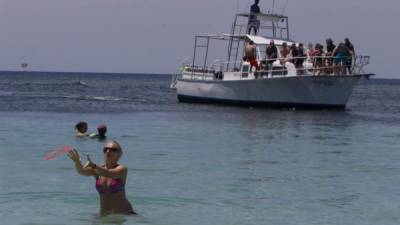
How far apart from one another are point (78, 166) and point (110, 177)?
0.88m

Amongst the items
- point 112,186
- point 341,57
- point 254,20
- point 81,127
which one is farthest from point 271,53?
point 112,186

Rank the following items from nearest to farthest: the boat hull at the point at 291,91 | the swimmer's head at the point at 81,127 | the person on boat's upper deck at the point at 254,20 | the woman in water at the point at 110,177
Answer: the woman in water at the point at 110,177
the swimmer's head at the point at 81,127
the boat hull at the point at 291,91
the person on boat's upper deck at the point at 254,20

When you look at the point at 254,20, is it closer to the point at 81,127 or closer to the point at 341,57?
the point at 341,57

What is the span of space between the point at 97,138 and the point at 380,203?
10393 millimetres

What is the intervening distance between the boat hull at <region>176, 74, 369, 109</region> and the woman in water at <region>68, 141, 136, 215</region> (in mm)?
26066

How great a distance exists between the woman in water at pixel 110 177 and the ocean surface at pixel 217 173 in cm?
27

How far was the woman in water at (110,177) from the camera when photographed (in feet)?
32.8

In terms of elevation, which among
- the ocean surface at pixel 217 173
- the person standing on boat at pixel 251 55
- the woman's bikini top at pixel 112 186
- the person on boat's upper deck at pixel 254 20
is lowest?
the ocean surface at pixel 217 173

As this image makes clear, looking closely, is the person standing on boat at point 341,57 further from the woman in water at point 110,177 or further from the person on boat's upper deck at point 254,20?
the woman in water at point 110,177

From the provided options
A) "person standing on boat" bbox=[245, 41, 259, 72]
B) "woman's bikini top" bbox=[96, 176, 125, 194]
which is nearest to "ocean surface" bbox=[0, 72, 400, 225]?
"woman's bikini top" bbox=[96, 176, 125, 194]

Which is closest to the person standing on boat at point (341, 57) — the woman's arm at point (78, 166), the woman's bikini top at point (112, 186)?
the woman's bikini top at point (112, 186)

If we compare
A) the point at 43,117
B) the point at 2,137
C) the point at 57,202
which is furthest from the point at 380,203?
the point at 43,117

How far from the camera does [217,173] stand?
671 inches

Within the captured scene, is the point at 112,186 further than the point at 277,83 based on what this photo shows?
No
